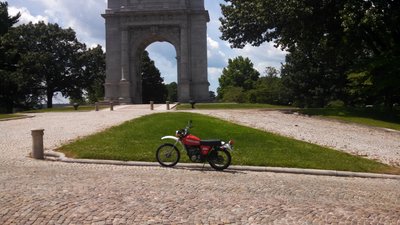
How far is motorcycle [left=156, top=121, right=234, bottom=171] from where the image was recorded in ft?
37.2

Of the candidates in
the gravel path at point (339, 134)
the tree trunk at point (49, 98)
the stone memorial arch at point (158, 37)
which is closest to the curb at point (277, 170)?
the gravel path at point (339, 134)

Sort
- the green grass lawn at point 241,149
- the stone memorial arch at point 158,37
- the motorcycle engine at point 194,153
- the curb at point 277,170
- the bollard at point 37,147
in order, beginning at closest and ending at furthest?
the curb at point 277,170
the motorcycle engine at point 194,153
the green grass lawn at point 241,149
the bollard at point 37,147
the stone memorial arch at point 158,37

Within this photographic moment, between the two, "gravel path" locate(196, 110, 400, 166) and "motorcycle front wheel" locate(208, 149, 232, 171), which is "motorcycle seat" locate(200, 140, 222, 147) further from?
"gravel path" locate(196, 110, 400, 166)

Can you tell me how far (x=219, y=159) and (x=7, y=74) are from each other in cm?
4413

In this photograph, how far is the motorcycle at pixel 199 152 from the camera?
1135cm

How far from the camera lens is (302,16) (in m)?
26.9

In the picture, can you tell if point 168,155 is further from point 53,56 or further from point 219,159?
point 53,56

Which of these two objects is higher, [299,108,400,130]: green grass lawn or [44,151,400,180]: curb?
[299,108,400,130]: green grass lawn

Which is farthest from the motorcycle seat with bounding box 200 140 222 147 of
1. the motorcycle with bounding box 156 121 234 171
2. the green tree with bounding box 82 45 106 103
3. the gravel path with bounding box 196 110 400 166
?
the green tree with bounding box 82 45 106 103

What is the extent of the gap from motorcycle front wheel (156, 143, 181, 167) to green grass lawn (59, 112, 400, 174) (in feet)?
2.08

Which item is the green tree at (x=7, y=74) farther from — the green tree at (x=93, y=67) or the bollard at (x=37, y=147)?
the bollard at (x=37, y=147)

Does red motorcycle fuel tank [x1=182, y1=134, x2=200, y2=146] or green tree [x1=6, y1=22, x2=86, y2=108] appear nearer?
red motorcycle fuel tank [x1=182, y1=134, x2=200, y2=146]

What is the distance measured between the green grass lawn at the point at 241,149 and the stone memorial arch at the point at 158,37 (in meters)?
30.0

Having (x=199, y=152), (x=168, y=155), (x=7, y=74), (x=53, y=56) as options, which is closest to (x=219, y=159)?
(x=199, y=152)
